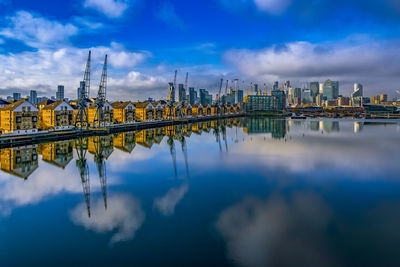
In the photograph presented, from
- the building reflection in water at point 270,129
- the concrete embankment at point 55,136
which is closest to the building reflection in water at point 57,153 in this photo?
the concrete embankment at point 55,136

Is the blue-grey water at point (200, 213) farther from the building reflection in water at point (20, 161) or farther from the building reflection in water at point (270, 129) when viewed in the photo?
the building reflection in water at point (270, 129)

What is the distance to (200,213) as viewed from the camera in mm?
13430

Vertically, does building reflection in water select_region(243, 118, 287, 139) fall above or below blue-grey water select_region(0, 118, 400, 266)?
above

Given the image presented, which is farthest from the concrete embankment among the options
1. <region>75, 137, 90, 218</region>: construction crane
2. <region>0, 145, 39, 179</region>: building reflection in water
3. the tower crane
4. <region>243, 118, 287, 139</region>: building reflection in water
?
<region>243, 118, 287, 139</region>: building reflection in water

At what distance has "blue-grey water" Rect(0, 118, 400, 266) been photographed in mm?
9555

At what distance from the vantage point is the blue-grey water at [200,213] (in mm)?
9555

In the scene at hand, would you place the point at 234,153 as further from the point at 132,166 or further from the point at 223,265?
the point at 223,265

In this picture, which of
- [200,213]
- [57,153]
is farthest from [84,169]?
[200,213]

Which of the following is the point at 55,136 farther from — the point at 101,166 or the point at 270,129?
the point at 270,129

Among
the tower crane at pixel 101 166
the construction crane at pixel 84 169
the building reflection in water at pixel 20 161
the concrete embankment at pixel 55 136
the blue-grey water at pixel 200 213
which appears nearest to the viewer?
the blue-grey water at pixel 200 213

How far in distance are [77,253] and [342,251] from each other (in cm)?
1009

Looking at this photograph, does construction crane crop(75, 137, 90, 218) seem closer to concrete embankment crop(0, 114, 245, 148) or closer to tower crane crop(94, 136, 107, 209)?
tower crane crop(94, 136, 107, 209)

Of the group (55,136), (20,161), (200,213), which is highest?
(55,136)

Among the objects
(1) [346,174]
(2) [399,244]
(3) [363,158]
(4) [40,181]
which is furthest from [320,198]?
(4) [40,181]
